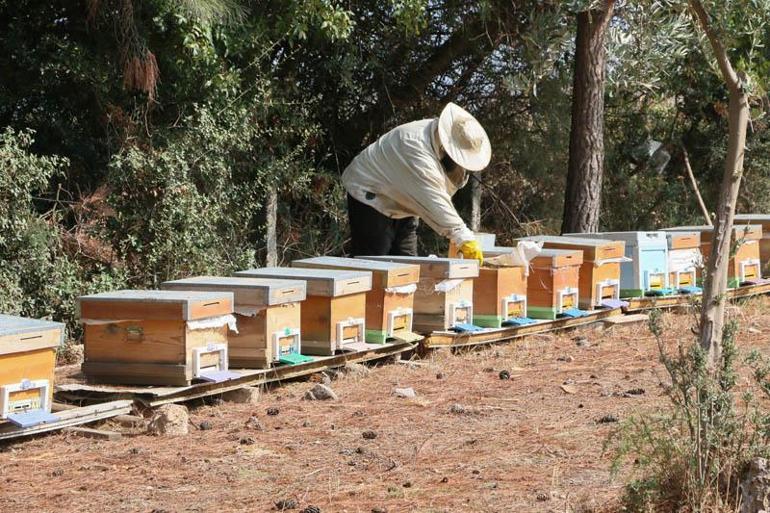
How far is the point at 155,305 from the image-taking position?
5707 mm

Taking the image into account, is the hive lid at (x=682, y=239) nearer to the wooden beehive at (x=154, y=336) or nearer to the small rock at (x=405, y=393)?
the small rock at (x=405, y=393)

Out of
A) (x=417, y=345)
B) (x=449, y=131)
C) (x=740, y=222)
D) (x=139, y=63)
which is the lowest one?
(x=417, y=345)

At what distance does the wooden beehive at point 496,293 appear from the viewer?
26.0 feet

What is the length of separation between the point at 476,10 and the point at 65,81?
15.7 feet

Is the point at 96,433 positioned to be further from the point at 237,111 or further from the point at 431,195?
the point at 237,111

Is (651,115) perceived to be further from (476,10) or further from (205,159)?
(205,159)

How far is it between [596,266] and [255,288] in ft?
11.9

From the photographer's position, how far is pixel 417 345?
300 inches

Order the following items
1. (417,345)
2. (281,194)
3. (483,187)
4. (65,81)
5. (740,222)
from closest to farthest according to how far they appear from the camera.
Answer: (417,345) → (65,81) → (740,222) → (281,194) → (483,187)

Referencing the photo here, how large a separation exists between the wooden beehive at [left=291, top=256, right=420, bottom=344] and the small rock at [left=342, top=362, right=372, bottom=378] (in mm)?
294

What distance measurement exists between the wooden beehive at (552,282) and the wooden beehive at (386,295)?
4.33ft

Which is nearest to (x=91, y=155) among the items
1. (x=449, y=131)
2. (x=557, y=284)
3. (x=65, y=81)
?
(x=65, y=81)

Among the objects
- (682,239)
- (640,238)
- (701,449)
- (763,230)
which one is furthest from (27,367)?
(763,230)

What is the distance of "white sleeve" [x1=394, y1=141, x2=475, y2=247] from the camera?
8180mm
